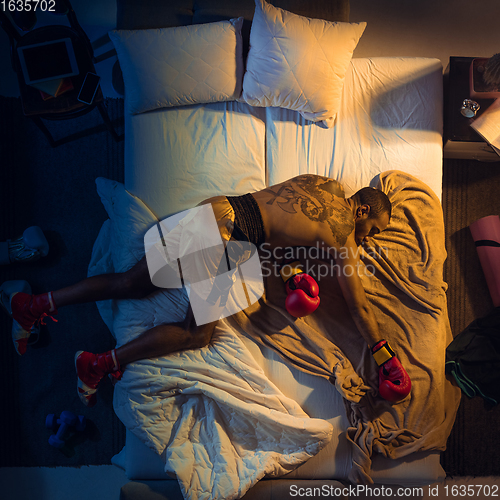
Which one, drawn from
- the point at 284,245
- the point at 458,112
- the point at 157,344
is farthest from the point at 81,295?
the point at 458,112

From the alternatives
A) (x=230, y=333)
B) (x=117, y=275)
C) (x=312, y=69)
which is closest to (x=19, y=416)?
(x=117, y=275)

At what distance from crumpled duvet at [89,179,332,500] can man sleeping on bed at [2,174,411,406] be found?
77mm

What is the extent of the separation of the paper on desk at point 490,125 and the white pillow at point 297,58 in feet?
2.75

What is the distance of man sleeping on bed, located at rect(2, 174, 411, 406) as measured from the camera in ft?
5.89

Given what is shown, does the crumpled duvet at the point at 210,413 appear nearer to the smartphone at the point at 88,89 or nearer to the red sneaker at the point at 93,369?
the red sneaker at the point at 93,369

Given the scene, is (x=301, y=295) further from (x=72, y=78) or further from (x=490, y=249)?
(x=72, y=78)

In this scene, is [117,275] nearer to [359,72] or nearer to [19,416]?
[19,416]

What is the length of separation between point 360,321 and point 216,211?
3.12 feet

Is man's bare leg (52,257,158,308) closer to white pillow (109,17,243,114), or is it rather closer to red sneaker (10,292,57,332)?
red sneaker (10,292,57,332)

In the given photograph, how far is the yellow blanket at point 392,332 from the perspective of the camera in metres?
1.78

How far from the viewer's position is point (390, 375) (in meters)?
1.80

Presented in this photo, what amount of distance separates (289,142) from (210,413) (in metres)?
1.54

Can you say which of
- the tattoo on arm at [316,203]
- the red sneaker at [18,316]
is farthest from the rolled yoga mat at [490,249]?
the red sneaker at [18,316]

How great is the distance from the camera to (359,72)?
6.83 feet
